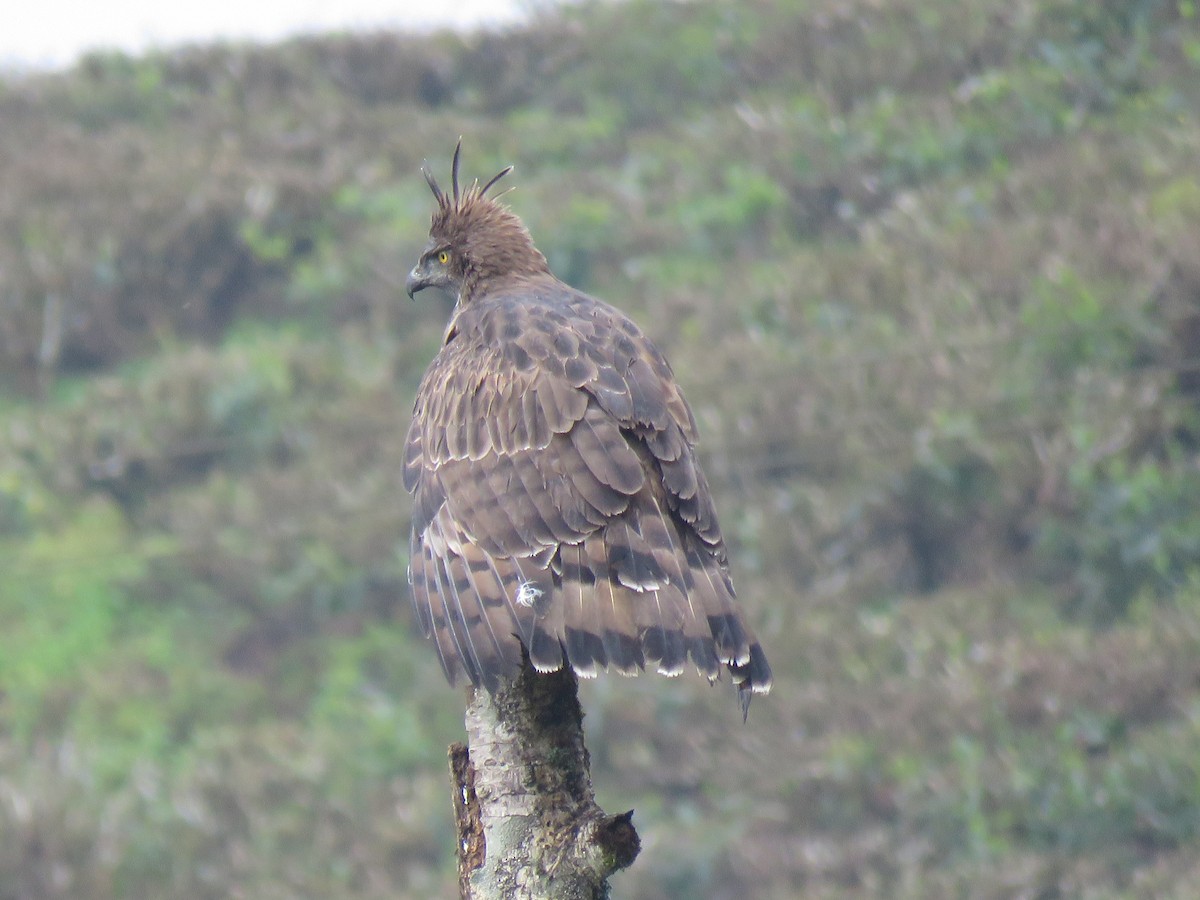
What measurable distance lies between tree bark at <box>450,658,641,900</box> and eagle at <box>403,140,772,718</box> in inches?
3.9

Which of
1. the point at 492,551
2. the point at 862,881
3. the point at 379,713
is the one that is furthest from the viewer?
the point at 379,713

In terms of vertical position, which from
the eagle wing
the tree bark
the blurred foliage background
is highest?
the blurred foliage background

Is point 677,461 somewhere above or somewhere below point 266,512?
below

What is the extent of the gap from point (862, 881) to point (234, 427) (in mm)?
6307

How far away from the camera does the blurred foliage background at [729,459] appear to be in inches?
390

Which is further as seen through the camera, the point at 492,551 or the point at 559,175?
the point at 559,175

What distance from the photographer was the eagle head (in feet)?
19.3

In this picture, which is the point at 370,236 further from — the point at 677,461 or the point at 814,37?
the point at 677,461

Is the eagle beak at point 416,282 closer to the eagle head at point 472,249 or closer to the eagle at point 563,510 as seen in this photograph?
the eagle head at point 472,249

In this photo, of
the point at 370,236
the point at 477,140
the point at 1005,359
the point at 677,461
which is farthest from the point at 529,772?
the point at 477,140

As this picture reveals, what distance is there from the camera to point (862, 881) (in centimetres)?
955

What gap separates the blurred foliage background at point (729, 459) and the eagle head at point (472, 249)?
4895 millimetres

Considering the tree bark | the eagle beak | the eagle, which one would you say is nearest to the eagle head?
the eagle beak

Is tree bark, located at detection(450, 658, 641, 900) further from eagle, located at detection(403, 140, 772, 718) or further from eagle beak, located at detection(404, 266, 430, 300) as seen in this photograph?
eagle beak, located at detection(404, 266, 430, 300)
